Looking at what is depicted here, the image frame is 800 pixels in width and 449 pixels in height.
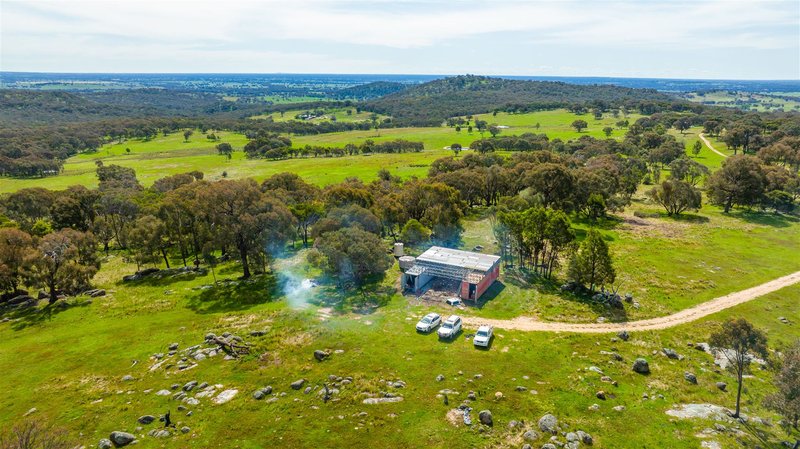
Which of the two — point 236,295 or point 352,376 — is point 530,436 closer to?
point 352,376

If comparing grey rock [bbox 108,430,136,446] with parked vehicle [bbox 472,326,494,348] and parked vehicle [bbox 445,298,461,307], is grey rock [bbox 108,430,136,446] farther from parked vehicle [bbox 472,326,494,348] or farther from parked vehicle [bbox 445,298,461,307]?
parked vehicle [bbox 445,298,461,307]

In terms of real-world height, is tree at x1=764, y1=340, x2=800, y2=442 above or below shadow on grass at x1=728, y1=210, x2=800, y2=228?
above

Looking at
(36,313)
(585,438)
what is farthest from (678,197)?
(36,313)

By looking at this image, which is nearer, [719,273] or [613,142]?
[719,273]

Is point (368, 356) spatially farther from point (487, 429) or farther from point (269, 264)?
point (269, 264)

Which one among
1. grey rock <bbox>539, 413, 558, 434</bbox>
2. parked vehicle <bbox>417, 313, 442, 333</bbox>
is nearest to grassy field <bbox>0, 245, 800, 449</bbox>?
grey rock <bbox>539, 413, 558, 434</bbox>

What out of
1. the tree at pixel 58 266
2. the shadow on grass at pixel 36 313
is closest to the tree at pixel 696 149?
the tree at pixel 58 266

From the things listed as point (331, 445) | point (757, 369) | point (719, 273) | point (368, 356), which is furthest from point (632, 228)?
point (331, 445)
